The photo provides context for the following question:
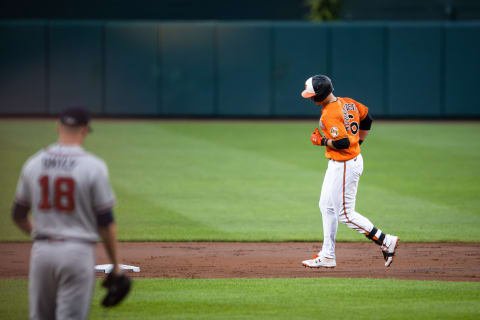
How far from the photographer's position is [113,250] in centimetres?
439

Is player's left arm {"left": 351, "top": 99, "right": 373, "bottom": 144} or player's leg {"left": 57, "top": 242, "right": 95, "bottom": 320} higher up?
player's left arm {"left": 351, "top": 99, "right": 373, "bottom": 144}

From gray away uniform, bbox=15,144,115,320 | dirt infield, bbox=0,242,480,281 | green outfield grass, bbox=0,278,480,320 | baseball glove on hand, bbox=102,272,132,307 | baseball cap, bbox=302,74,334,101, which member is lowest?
dirt infield, bbox=0,242,480,281

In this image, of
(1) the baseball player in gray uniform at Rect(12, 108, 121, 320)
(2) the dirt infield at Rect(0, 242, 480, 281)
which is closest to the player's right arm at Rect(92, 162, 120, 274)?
(1) the baseball player in gray uniform at Rect(12, 108, 121, 320)

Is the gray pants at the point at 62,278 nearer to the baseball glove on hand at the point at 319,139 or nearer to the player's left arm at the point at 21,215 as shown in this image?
the player's left arm at the point at 21,215

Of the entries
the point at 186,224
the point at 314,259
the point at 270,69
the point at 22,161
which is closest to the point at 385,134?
the point at 270,69

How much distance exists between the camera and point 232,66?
2773 centimetres

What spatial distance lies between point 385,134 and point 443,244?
538 inches

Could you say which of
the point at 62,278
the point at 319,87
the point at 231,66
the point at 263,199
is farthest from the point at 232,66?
the point at 62,278

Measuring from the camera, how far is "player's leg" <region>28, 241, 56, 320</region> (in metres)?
Answer: 4.34

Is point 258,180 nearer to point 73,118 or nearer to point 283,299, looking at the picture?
point 283,299

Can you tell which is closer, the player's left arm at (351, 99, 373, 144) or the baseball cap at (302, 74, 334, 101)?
the baseball cap at (302, 74, 334, 101)

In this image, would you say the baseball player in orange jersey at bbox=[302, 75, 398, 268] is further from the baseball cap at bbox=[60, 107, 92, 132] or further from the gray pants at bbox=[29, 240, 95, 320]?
the gray pants at bbox=[29, 240, 95, 320]

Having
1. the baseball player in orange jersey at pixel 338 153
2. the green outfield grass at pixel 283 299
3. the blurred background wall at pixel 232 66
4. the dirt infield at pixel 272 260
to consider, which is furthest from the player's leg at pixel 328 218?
the blurred background wall at pixel 232 66

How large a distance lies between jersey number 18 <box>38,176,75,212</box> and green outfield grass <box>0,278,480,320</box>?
2.10m
